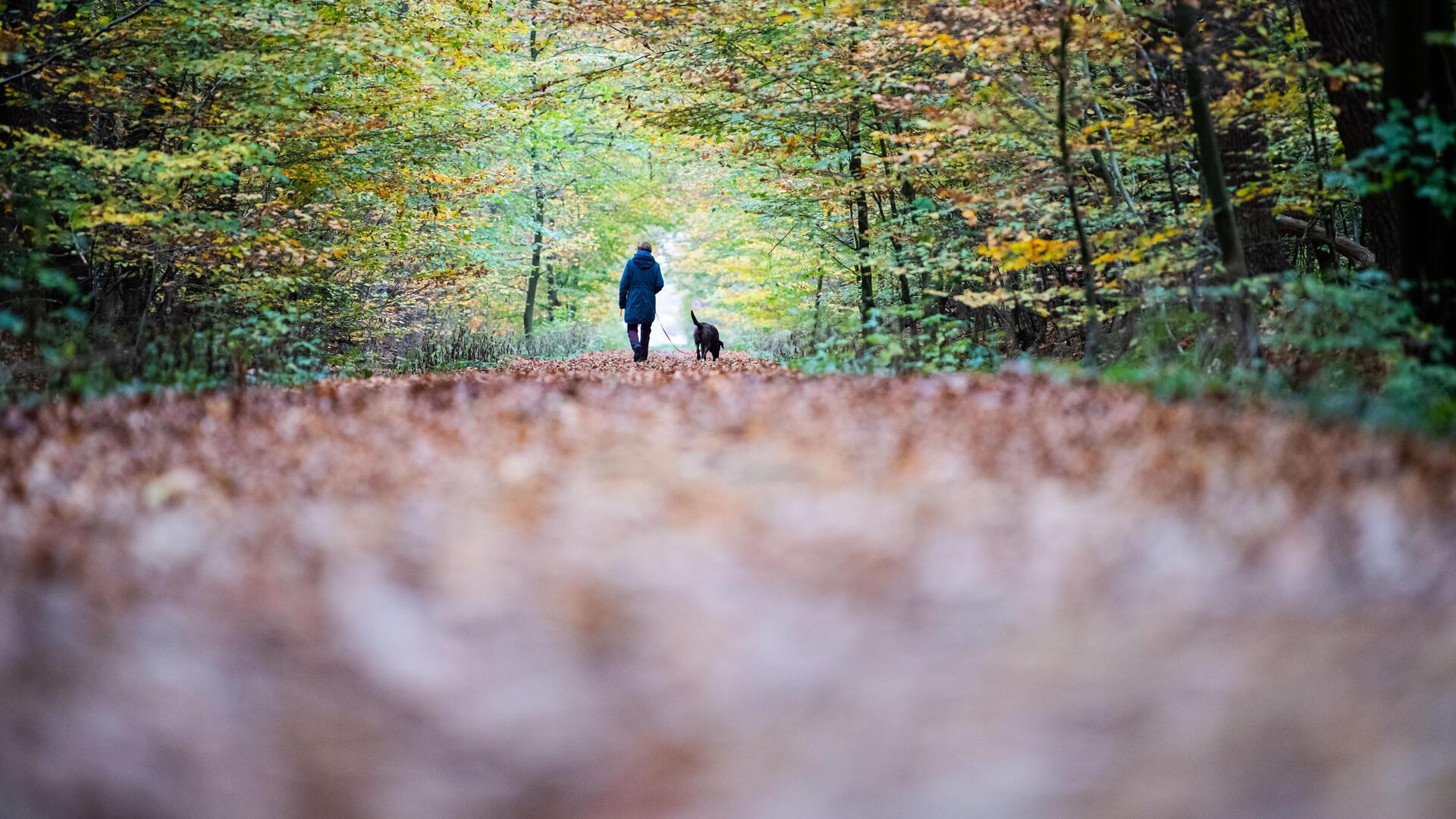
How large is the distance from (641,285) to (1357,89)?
11361 millimetres

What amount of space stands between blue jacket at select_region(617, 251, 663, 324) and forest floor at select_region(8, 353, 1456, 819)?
509 inches

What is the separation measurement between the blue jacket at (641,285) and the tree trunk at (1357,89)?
35.6 ft

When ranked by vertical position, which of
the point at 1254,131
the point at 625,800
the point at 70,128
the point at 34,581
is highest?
the point at 70,128

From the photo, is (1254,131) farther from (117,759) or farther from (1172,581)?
(117,759)

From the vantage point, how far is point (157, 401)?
5391 mm

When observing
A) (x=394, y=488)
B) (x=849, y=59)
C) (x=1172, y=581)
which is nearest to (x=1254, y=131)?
(x=849, y=59)

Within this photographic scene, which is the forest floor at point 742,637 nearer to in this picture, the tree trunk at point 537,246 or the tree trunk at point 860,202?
the tree trunk at point 860,202

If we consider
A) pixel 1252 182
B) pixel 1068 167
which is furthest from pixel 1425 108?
pixel 1252 182

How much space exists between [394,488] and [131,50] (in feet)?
30.5

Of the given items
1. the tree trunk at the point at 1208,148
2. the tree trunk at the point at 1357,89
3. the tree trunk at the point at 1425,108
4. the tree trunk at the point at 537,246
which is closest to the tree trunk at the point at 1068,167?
the tree trunk at the point at 1208,148

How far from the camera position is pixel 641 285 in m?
16.2

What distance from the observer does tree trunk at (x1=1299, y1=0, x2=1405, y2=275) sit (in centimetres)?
656

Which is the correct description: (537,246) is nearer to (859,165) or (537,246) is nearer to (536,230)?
(536,230)

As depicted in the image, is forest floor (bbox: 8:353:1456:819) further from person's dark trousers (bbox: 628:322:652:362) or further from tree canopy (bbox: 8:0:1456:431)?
person's dark trousers (bbox: 628:322:652:362)
